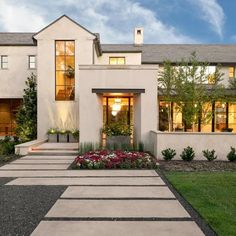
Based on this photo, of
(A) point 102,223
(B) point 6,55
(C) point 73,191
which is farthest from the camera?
(B) point 6,55

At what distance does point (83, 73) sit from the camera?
16.3m

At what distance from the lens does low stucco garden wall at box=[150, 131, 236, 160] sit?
45.6 feet

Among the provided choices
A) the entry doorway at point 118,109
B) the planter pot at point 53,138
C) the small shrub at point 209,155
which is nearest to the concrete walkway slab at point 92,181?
the small shrub at point 209,155

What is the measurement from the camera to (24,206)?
6.65 meters

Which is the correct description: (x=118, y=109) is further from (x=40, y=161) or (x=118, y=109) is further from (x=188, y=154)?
(x=40, y=161)

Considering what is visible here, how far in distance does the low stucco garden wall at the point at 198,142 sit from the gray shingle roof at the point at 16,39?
16.9m

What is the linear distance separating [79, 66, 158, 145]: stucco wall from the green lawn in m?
5.78

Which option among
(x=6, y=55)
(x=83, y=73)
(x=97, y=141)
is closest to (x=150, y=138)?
(x=97, y=141)

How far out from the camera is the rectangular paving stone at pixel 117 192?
24.5ft

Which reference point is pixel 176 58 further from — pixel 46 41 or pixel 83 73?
pixel 83 73

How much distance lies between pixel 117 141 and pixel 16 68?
48.6 feet

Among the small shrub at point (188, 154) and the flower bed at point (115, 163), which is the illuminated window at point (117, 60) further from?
the flower bed at point (115, 163)

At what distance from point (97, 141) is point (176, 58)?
51.5 feet

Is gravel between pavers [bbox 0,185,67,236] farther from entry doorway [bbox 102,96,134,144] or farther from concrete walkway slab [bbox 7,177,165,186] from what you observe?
entry doorway [bbox 102,96,134,144]
